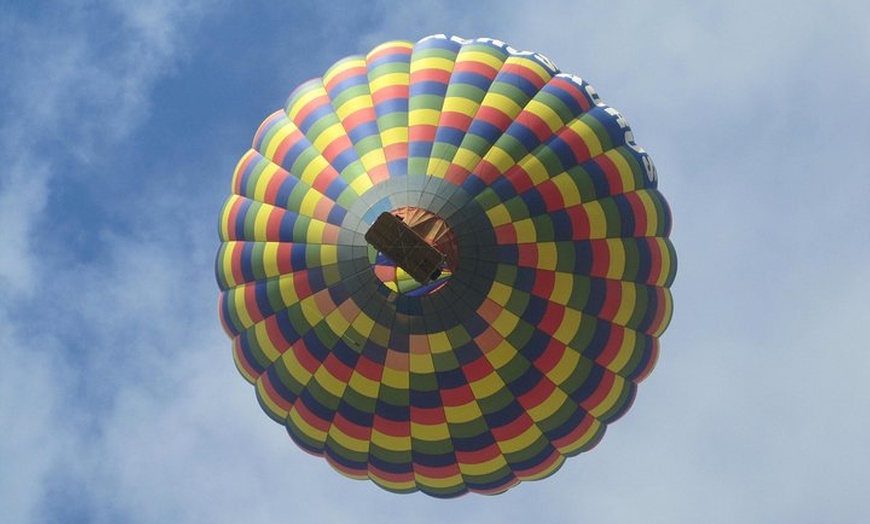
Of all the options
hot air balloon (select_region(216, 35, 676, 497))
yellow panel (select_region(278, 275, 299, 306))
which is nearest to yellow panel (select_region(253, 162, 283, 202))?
hot air balloon (select_region(216, 35, 676, 497))

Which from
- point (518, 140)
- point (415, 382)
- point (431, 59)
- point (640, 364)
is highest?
point (431, 59)

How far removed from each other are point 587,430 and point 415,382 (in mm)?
3925

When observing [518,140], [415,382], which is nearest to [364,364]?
[415,382]

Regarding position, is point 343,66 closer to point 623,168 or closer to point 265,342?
point 265,342

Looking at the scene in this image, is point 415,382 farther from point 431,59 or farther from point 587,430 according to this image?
point 431,59

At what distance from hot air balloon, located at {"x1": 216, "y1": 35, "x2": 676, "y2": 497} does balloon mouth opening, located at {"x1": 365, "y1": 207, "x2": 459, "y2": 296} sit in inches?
1.2

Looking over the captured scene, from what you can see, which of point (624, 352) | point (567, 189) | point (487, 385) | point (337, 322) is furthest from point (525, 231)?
point (337, 322)

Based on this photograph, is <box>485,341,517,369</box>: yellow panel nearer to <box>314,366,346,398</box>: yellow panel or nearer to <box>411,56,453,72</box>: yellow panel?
<box>314,366,346,398</box>: yellow panel

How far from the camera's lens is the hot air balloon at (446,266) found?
26141 millimetres

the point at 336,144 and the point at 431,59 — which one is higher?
the point at 431,59

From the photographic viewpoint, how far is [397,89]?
91.9ft

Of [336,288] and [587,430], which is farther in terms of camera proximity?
[587,430]

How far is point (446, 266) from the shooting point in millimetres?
25922

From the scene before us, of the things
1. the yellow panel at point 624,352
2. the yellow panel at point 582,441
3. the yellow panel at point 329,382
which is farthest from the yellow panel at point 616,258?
the yellow panel at point 329,382
